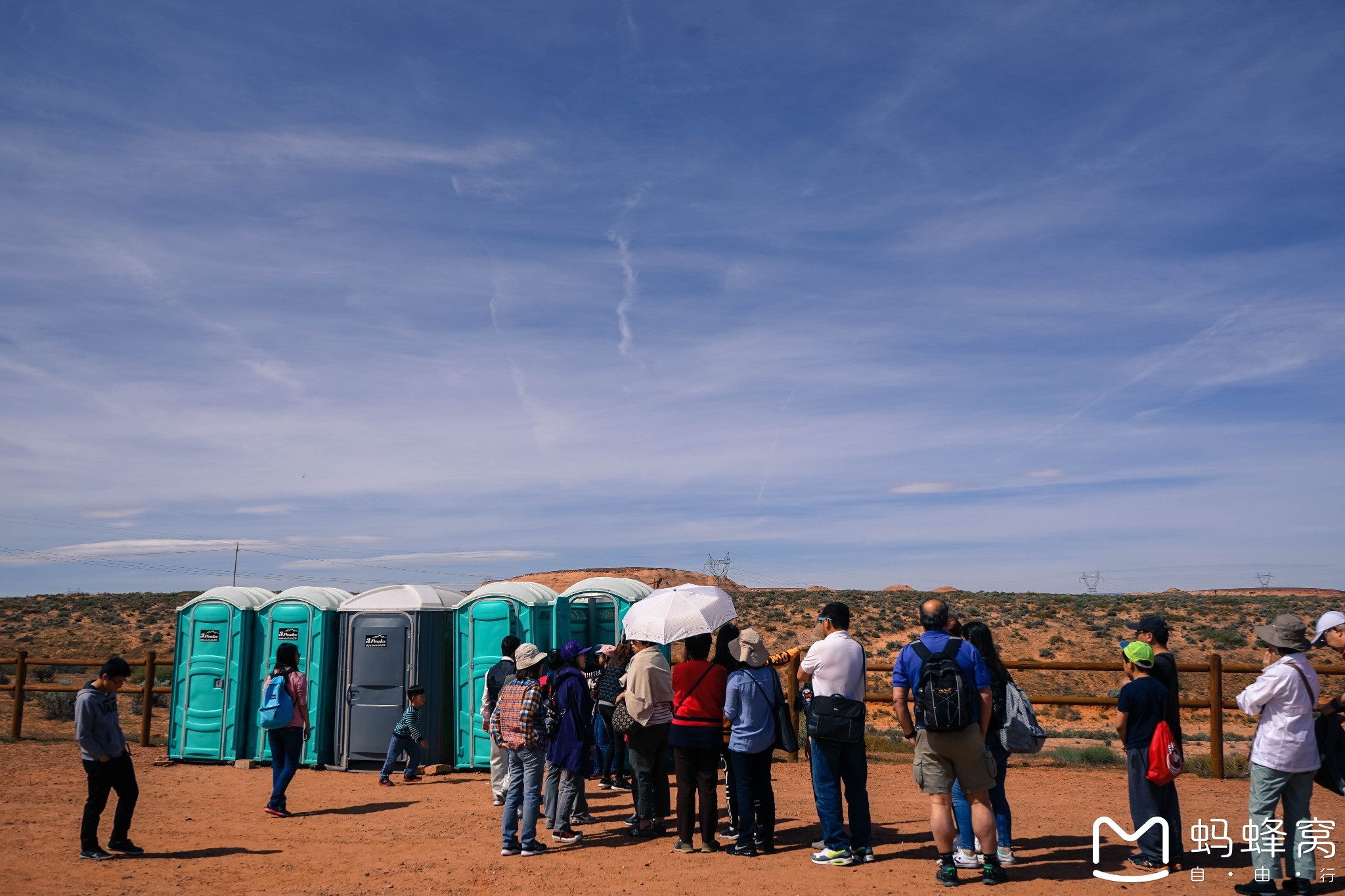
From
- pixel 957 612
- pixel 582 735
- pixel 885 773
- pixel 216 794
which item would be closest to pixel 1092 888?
pixel 582 735

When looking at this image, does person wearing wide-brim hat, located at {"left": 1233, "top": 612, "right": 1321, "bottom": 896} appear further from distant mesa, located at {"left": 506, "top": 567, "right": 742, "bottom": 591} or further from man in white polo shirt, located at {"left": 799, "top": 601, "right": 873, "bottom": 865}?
distant mesa, located at {"left": 506, "top": 567, "right": 742, "bottom": 591}

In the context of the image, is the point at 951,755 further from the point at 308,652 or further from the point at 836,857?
the point at 308,652

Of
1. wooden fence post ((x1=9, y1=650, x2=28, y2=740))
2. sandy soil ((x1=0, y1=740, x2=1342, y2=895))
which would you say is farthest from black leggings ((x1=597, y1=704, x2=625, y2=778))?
wooden fence post ((x1=9, y1=650, x2=28, y2=740))

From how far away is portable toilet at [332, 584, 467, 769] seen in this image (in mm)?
11742

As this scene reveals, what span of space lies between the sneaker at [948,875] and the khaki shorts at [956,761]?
20.4 inches

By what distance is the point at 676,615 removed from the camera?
842cm

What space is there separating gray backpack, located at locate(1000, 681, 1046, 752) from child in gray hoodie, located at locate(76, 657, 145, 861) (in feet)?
21.7

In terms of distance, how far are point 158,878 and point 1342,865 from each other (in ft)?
28.4

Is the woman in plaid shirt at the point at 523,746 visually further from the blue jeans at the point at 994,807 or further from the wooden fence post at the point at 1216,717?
the wooden fence post at the point at 1216,717

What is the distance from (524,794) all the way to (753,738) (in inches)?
77.4

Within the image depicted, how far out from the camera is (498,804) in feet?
32.0

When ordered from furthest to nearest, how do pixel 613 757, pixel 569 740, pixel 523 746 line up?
pixel 613 757 → pixel 569 740 → pixel 523 746

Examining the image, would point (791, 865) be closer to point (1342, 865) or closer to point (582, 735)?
point (582, 735)

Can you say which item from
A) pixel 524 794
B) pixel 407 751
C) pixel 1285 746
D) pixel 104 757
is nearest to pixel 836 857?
pixel 524 794
